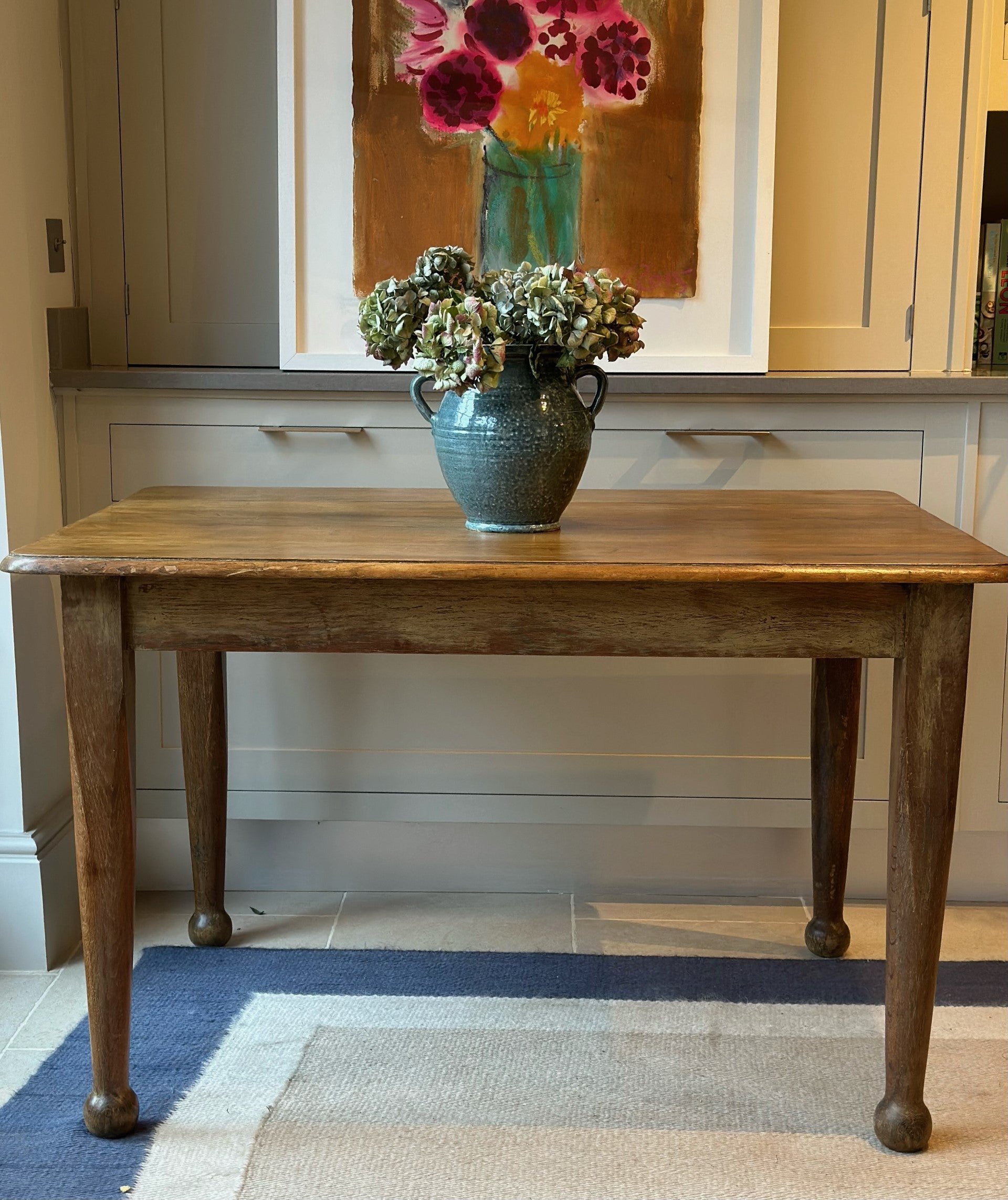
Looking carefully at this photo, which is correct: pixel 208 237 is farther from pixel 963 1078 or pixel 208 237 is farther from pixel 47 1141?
pixel 963 1078

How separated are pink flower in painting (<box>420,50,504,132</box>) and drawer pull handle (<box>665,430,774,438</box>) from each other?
2.11 ft

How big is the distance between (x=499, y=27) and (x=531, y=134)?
0.61 ft

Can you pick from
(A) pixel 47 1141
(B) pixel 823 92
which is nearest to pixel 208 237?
(B) pixel 823 92

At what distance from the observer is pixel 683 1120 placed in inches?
69.0

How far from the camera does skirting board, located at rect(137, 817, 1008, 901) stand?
2.46 m

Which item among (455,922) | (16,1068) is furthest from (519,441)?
(16,1068)

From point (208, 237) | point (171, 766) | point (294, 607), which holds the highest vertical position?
point (208, 237)

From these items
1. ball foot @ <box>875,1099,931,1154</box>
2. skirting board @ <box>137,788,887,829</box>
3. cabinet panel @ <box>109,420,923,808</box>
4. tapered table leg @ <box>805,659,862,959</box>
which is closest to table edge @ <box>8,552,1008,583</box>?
tapered table leg @ <box>805,659,862,959</box>

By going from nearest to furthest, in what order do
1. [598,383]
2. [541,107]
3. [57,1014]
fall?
[598,383]
[57,1014]
[541,107]

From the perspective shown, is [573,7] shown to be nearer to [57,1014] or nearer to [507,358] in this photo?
[507,358]

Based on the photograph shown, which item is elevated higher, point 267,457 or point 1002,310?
point 1002,310

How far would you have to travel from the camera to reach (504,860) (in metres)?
2.48

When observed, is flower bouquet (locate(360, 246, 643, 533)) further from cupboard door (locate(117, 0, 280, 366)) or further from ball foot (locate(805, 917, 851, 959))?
ball foot (locate(805, 917, 851, 959))

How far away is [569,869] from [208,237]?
55.2 inches
